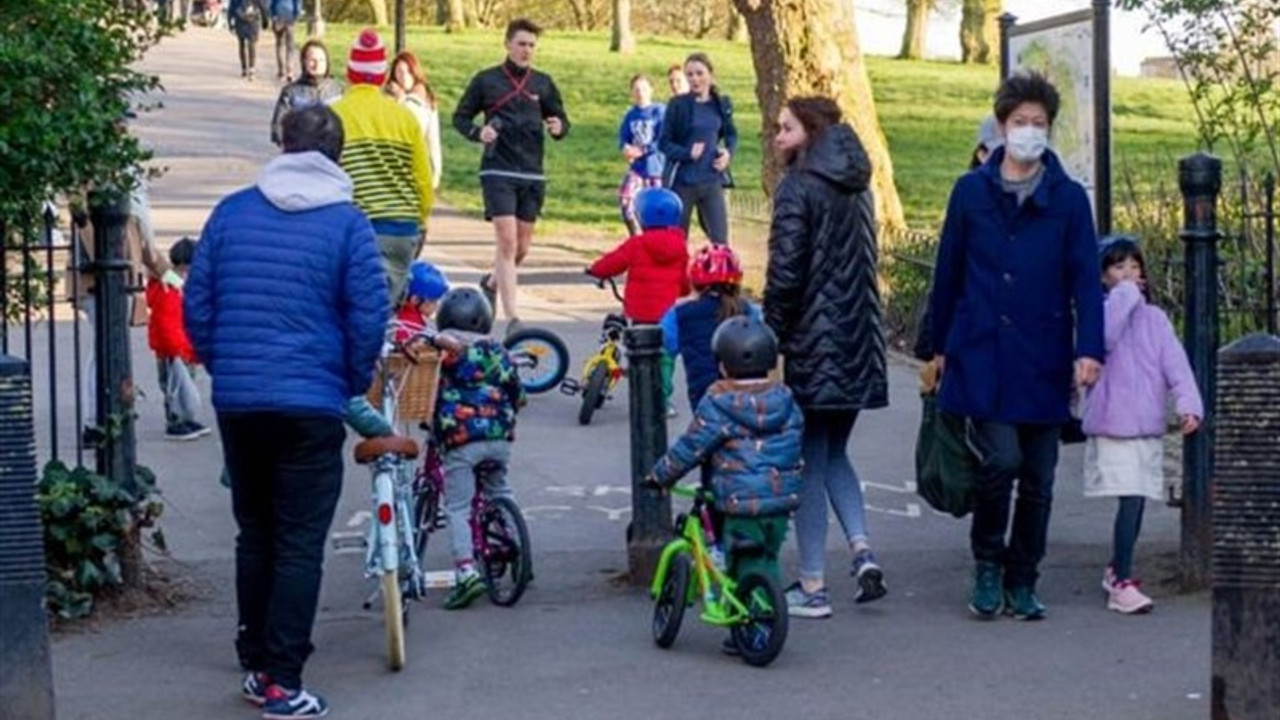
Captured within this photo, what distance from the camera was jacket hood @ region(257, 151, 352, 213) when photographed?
8117 millimetres

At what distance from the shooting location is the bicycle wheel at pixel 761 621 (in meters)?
8.68

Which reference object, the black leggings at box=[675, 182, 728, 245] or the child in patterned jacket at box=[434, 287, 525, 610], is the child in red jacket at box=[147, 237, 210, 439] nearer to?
the child in patterned jacket at box=[434, 287, 525, 610]

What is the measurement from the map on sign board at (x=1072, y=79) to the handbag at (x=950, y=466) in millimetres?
3041

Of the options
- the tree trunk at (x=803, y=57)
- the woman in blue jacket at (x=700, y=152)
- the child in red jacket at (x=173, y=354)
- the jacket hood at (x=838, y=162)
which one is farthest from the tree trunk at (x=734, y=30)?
the jacket hood at (x=838, y=162)

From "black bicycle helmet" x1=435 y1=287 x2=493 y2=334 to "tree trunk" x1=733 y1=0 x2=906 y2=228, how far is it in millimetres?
11023

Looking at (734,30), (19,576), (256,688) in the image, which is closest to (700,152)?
(256,688)

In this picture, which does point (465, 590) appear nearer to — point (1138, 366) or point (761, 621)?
point (761, 621)

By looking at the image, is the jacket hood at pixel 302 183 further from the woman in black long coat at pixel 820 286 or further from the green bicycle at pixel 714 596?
the woman in black long coat at pixel 820 286

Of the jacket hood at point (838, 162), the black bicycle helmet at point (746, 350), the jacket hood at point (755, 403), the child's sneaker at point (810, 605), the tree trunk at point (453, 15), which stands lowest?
the child's sneaker at point (810, 605)

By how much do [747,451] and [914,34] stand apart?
58463 mm

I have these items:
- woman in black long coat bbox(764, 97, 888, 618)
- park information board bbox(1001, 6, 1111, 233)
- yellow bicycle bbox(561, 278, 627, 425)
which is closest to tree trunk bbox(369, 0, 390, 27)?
yellow bicycle bbox(561, 278, 627, 425)

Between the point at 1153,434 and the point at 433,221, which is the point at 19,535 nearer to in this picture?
the point at 1153,434

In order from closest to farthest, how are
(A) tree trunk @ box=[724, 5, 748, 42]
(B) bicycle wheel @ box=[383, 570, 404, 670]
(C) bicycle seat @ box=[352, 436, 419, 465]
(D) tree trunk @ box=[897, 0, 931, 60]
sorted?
(B) bicycle wheel @ box=[383, 570, 404, 670], (C) bicycle seat @ box=[352, 436, 419, 465], (D) tree trunk @ box=[897, 0, 931, 60], (A) tree trunk @ box=[724, 5, 748, 42]

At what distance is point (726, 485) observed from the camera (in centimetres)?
890
